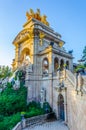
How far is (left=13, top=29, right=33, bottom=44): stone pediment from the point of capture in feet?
69.2

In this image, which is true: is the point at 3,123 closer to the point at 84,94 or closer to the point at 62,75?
the point at 62,75

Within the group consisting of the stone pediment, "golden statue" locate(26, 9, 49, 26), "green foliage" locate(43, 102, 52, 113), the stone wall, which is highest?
"golden statue" locate(26, 9, 49, 26)

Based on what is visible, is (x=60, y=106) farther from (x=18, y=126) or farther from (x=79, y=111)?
(x=79, y=111)

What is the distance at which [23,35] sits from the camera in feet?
75.4


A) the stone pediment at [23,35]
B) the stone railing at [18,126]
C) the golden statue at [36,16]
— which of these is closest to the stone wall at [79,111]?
the stone railing at [18,126]

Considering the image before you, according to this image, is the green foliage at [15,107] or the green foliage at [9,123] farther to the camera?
the green foliage at [15,107]

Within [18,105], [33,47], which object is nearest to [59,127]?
[18,105]

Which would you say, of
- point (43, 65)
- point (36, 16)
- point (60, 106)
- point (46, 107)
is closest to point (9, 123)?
point (46, 107)

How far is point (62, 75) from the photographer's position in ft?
51.6

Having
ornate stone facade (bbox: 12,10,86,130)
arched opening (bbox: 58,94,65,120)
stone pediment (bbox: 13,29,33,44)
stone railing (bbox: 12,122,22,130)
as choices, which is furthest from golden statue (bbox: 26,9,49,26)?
stone railing (bbox: 12,122,22,130)

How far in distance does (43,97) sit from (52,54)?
625 cm

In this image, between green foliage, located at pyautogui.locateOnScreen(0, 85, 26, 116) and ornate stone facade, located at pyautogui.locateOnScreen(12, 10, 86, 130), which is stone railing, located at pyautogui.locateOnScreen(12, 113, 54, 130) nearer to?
ornate stone facade, located at pyautogui.locateOnScreen(12, 10, 86, 130)

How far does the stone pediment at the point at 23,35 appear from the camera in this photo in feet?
69.2

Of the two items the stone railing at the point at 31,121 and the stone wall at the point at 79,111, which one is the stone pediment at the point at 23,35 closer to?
the stone railing at the point at 31,121
